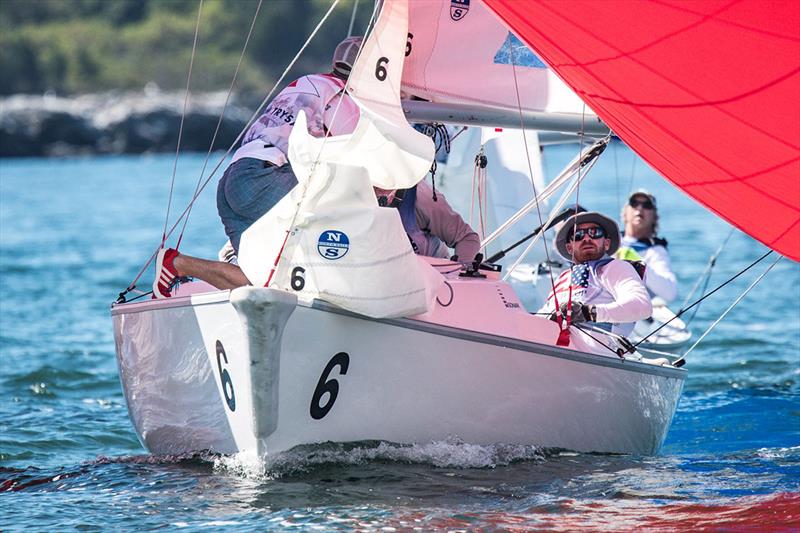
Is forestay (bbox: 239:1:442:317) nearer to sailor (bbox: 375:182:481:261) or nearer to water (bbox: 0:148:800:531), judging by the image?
water (bbox: 0:148:800:531)

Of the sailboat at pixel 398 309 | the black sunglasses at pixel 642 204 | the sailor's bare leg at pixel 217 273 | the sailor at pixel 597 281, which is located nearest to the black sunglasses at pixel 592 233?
the sailor at pixel 597 281

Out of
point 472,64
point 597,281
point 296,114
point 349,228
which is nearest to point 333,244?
point 349,228

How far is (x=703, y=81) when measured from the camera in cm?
546

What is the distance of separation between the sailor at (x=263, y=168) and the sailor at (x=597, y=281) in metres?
1.43

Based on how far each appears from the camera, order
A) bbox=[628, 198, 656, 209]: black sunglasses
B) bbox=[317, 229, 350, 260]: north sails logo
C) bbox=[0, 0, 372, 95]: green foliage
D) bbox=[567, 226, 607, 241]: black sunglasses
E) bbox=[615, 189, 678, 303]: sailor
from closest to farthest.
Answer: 1. bbox=[317, 229, 350, 260]: north sails logo
2. bbox=[567, 226, 607, 241]: black sunglasses
3. bbox=[615, 189, 678, 303]: sailor
4. bbox=[628, 198, 656, 209]: black sunglasses
5. bbox=[0, 0, 372, 95]: green foliage

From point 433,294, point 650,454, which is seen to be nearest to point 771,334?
point 650,454

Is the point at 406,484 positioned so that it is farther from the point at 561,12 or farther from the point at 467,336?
the point at 561,12

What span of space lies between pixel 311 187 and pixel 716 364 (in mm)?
5498

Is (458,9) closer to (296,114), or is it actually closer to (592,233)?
(296,114)

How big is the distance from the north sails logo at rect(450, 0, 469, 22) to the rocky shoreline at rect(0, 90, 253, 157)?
49.0 m

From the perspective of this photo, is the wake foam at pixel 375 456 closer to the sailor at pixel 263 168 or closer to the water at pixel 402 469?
the water at pixel 402 469

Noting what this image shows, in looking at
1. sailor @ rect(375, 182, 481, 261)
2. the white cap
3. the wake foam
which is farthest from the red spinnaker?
the wake foam

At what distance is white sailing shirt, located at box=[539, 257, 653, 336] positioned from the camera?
251 inches

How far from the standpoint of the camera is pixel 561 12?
5426mm
